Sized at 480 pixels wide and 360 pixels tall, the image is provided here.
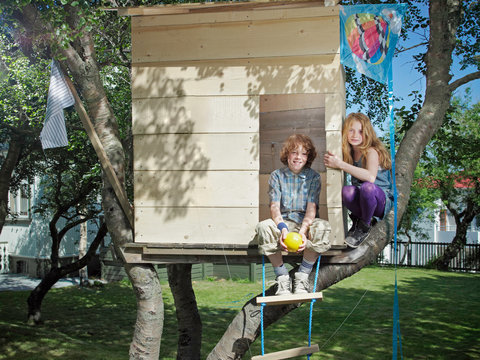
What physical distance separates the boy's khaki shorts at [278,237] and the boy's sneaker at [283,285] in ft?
0.88

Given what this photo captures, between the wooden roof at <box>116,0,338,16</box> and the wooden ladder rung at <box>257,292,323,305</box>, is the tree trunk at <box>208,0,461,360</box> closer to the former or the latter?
the wooden ladder rung at <box>257,292,323,305</box>

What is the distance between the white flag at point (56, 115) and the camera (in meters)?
4.68

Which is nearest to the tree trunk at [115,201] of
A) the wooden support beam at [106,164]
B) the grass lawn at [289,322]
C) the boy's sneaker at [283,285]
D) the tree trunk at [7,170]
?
the wooden support beam at [106,164]

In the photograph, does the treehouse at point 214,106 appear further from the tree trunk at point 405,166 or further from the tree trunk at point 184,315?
the tree trunk at point 184,315

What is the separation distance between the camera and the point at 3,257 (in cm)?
1783

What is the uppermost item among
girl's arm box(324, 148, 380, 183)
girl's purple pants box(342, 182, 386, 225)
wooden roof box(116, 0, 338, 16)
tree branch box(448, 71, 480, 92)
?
wooden roof box(116, 0, 338, 16)

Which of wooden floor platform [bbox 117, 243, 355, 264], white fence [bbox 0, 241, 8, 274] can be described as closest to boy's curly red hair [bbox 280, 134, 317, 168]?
wooden floor platform [bbox 117, 243, 355, 264]

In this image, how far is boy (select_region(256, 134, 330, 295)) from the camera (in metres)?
3.77

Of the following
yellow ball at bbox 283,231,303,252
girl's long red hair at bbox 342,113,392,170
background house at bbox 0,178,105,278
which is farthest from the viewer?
background house at bbox 0,178,105,278

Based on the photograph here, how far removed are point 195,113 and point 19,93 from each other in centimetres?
584

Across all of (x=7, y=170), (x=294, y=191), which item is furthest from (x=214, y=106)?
(x=7, y=170)

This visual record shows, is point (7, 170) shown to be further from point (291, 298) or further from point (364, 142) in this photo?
point (364, 142)

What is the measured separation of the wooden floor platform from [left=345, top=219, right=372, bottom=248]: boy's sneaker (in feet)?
0.29

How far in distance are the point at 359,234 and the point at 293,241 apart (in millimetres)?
822
